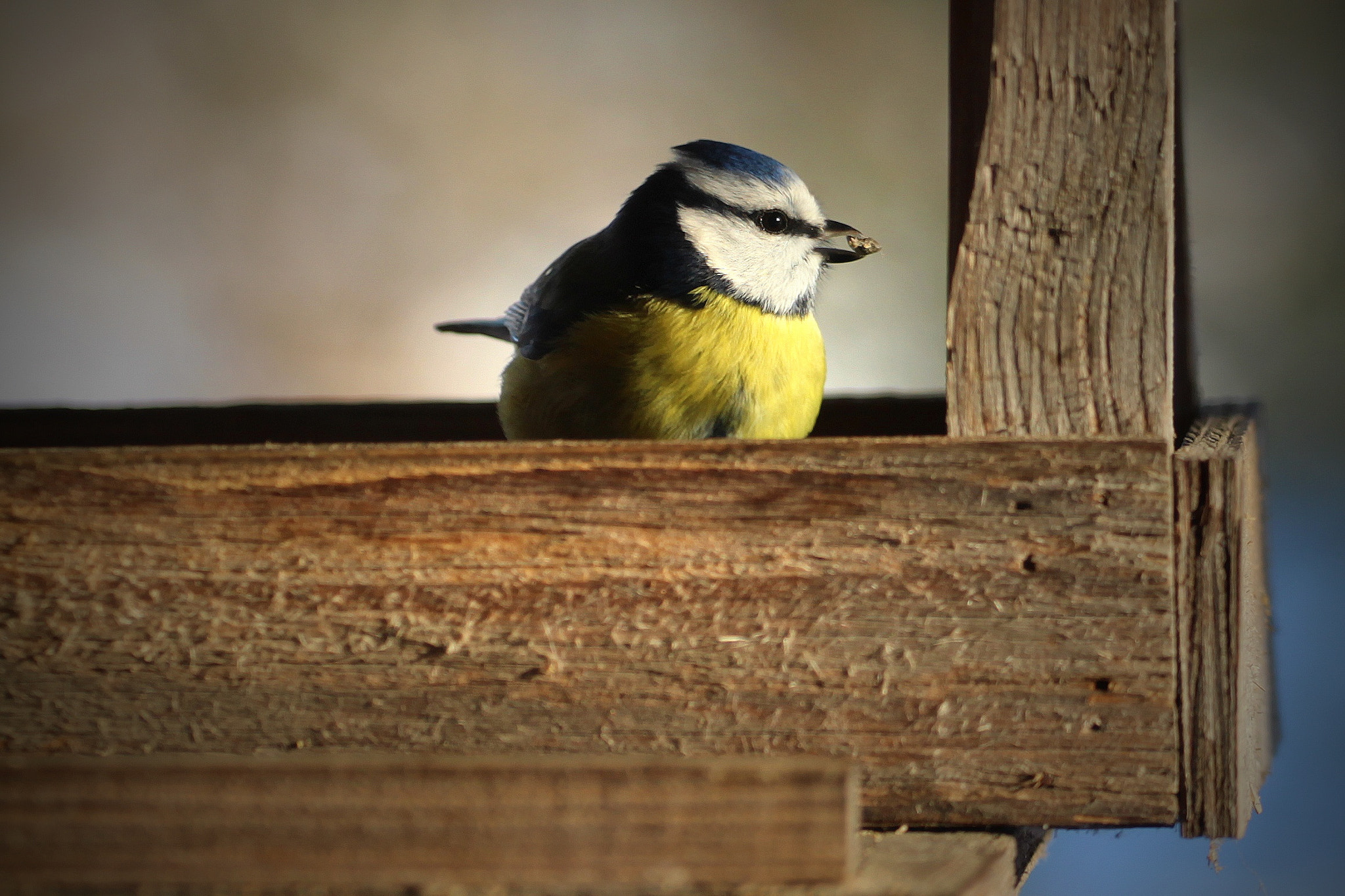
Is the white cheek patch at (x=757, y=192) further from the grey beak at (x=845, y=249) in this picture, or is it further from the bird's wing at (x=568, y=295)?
the bird's wing at (x=568, y=295)

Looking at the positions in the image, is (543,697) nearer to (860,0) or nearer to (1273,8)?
(860,0)

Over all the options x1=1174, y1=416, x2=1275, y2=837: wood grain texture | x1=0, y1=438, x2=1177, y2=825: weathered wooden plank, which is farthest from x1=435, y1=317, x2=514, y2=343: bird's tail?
x1=1174, y1=416, x2=1275, y2=837: wood grain texture

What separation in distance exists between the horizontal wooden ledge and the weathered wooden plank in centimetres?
67

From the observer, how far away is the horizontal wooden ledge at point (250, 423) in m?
1.43

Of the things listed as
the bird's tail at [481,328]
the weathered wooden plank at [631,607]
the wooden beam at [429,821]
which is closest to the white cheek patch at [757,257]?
the bird's tail at [481,328]

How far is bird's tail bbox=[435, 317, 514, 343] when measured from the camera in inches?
76.0

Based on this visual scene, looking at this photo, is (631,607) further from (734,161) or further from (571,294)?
(734,161)

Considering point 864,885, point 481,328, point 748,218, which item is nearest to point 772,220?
point 748,218

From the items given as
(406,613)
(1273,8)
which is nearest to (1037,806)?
(406,613)

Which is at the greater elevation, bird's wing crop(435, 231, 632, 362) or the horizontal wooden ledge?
bird's wing crop(435, 231, 632, 362)

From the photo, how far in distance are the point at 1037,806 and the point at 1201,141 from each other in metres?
1.81

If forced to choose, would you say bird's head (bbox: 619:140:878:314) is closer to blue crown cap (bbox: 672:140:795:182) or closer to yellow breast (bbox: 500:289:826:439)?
blue crown cap (bbox: 672:140:795:182)

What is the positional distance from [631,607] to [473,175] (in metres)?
1.70

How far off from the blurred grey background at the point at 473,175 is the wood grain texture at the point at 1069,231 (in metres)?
1.28
